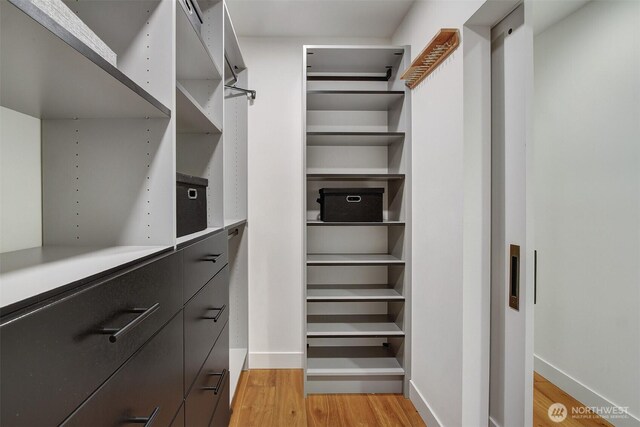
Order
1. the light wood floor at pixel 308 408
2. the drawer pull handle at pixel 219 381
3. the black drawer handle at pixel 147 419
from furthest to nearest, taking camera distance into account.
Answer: the light wood floor at pixel 308 408 < the drawer pull handle at pixel 219 381 < the black drawer handle at pixel 147 419

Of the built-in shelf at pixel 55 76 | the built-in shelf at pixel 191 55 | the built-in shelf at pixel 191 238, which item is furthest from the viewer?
the built-in shelf at pixel 191 55

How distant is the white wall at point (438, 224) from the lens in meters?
1.57

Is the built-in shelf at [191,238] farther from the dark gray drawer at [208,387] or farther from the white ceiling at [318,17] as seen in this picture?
the white ceiling at [318,17]

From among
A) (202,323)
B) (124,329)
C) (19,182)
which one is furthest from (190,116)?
(124,329)

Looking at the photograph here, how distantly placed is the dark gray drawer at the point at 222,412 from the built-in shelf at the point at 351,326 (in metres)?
0.66

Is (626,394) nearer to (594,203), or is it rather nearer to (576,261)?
(576,261)

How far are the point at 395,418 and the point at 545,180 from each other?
1.60 m

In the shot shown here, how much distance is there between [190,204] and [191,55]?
66cm

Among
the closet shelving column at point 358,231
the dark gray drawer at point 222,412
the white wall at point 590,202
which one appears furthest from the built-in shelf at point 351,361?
the white wall at point 590,202

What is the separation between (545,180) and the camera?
5.95 feet

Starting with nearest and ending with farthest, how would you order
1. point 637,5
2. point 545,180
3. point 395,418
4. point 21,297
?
1. point 21,297
2. point 637,5
3. point 545,180
4. point 395,418

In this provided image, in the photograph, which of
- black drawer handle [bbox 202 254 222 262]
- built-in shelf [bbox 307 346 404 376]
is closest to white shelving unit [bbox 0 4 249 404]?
black drawer handle [bbox 202 254 222 262]

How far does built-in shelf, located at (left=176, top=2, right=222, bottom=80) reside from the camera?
1.21m

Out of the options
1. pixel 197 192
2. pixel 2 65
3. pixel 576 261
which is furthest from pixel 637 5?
pixel 2 65
